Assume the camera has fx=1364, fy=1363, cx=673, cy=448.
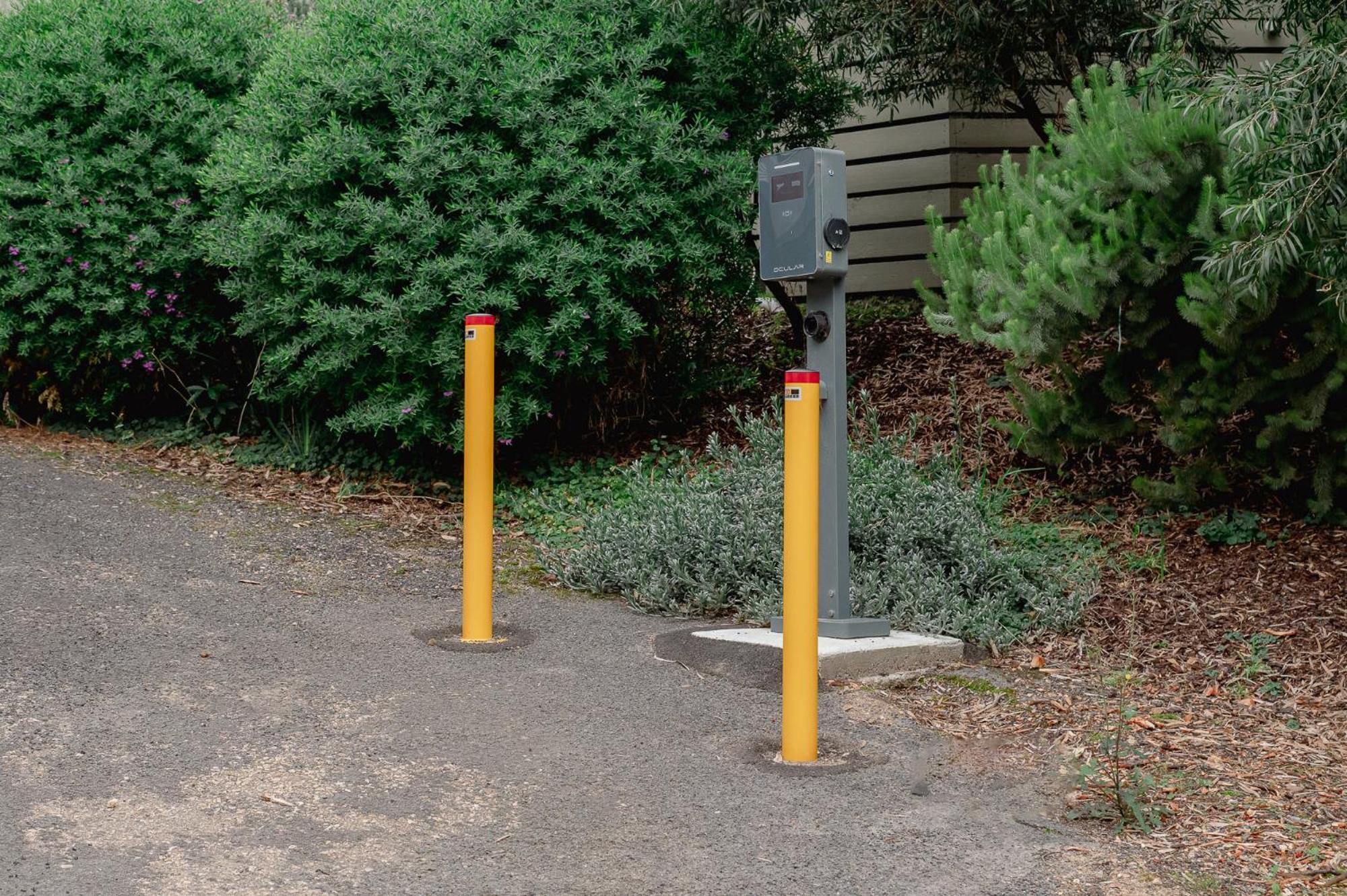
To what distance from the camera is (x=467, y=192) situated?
7.70 m

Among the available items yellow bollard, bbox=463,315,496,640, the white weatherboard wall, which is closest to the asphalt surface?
yellow bollard, bbox=463,315,496,640

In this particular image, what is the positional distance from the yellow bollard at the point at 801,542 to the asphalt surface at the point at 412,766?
326 millimetres

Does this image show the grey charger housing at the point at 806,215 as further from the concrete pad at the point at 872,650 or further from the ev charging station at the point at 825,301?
the concrete pad at the point at 872,650

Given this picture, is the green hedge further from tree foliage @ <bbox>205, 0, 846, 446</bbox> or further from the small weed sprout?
the small weed sprout

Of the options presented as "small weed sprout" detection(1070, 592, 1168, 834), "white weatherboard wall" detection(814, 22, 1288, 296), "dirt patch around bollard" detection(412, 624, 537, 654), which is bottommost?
"small weed sprout" detection(1070, 592, 1168, 834)

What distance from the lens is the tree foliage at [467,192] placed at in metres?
7.62

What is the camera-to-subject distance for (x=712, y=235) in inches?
322

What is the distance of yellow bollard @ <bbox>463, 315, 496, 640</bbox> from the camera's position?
5.34m

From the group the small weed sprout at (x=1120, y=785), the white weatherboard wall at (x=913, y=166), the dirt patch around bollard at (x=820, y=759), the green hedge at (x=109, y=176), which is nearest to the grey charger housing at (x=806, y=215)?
the dirt patch around bollard at (x=820, y=759)

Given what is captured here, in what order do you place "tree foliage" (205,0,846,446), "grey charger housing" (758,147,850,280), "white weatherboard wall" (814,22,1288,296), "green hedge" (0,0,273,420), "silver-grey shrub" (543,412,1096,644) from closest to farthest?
"grey charger housing" (758,147,850,280), "silver-grey shrub" (543,412,1096,644), "tree foliage" (205,0,846,446), "green hedge" (0,0,273,420), "white weatherboard wall" (814,22,1288,296)

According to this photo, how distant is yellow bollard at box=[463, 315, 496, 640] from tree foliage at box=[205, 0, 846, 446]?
2156mm

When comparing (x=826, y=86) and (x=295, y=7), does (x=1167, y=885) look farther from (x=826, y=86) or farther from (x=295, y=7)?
(x=295, y=7)

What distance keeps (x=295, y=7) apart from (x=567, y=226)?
1980cm

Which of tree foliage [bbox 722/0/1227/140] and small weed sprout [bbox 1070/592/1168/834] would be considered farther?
tree foliage [bbox 722/0/1227/140]
